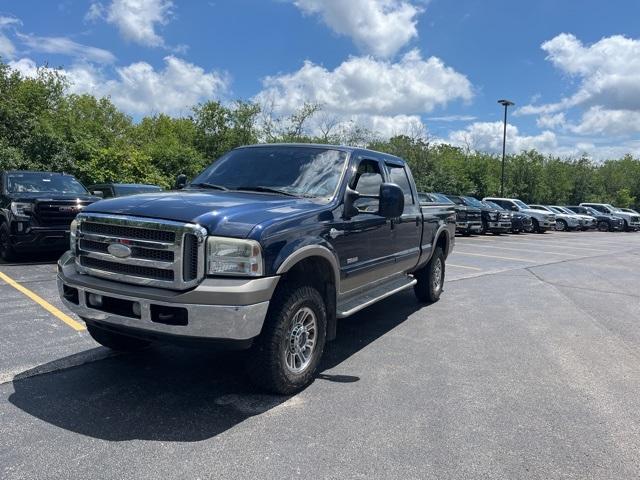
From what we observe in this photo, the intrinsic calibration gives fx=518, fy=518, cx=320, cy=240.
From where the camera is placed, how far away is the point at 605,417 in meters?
3.79

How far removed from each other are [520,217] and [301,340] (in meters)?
25.6

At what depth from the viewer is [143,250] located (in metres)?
3.58

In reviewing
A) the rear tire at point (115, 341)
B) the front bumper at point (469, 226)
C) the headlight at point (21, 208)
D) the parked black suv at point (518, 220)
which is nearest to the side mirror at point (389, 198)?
the rear tire at point (115, 341)

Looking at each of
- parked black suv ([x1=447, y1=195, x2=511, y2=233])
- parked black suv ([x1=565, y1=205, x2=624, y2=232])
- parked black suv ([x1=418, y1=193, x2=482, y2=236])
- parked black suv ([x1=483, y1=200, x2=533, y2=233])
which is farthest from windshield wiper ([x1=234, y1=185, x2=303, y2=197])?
parked black suv ([x1=565, y1=205, x2=624, y2=232])

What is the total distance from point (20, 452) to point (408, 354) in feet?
11.1

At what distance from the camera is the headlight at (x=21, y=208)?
30.9 feet

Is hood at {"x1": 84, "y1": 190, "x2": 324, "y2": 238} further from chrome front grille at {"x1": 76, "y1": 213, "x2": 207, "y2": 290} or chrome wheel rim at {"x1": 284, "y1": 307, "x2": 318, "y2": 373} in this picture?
chrome wheel rim at {"x1": 284, "y1": 307, "x2": 318, "y2": 373}

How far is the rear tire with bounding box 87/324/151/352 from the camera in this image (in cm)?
456

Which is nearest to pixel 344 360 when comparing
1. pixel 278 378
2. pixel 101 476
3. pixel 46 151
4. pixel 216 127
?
pixel 278 378

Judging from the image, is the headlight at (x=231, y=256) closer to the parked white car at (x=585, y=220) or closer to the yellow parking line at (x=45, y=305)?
the yellow parking line at (x=45, y=305)

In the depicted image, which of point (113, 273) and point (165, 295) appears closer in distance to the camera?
point (165, 295)

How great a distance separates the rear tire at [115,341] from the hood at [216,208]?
1.19 m

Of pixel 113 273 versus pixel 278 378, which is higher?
pixel 113 273

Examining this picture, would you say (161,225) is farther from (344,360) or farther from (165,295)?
(344,360)
